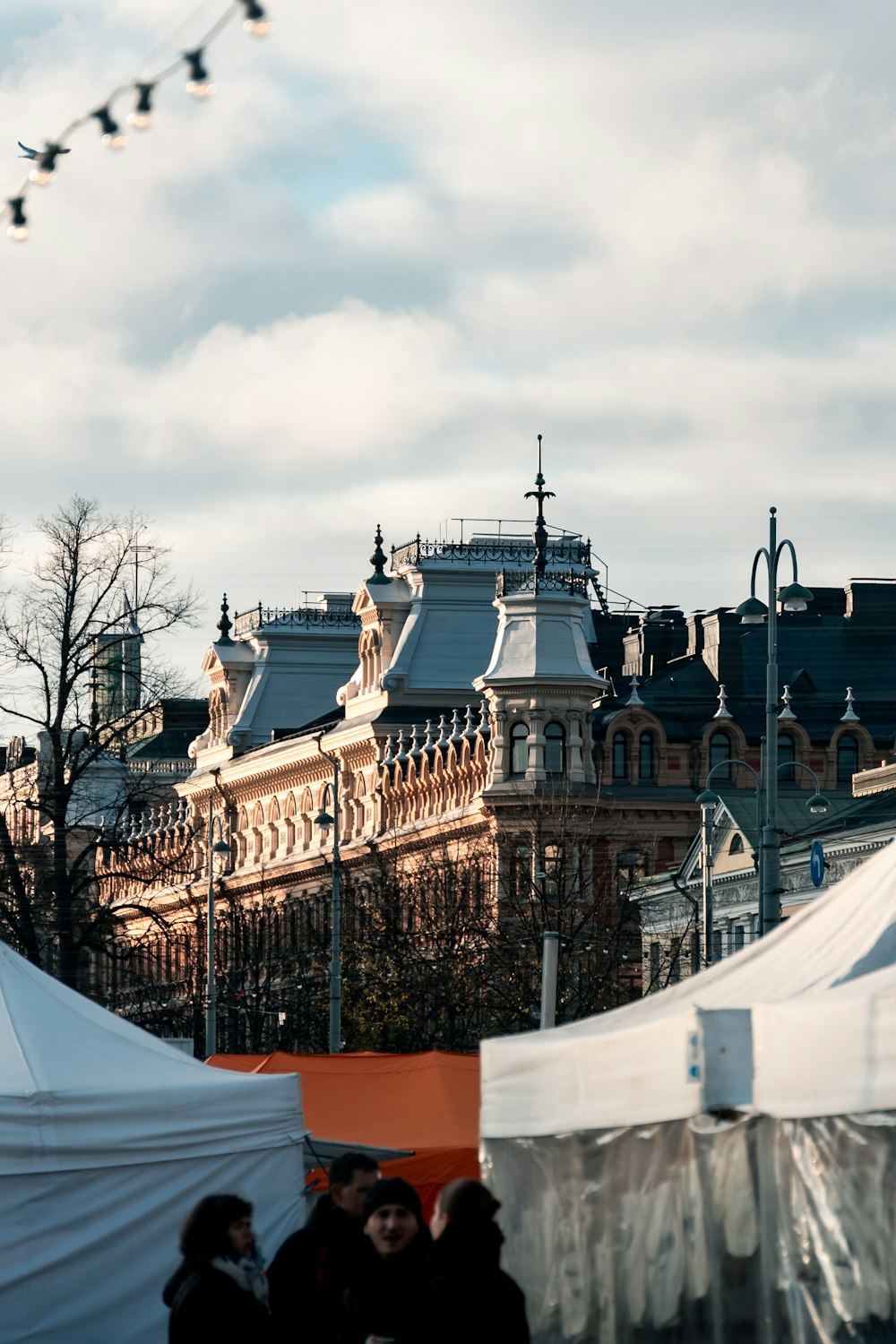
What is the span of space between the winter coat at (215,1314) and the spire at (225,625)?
121416 millimetres

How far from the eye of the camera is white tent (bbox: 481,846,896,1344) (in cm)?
1334

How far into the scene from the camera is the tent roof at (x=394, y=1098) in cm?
2552

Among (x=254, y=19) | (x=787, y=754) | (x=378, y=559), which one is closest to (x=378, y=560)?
(x=378, y=559)

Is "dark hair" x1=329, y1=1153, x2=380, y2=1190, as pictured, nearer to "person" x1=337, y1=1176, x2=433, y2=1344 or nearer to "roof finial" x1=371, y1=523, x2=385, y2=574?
"person" x1=337, y1=1176, x2=433, y2=1344

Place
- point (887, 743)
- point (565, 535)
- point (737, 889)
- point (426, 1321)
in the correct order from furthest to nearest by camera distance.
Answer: point (565, 535), point (887, 743), point (737, 889), point (426, 1321)

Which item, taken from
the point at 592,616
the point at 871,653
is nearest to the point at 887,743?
the point at 871,653

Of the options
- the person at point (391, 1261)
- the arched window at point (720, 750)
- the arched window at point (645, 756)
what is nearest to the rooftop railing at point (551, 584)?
the arched window at point (645, 756)

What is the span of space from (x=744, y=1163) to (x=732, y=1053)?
57cm

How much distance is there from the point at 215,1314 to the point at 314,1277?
1.22m

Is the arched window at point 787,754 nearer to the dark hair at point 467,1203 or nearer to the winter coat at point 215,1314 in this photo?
the winter coat at point 215,1314

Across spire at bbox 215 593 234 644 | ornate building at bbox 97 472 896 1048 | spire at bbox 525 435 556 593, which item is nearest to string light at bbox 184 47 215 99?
ornate building at bbox 97 472 896 1048

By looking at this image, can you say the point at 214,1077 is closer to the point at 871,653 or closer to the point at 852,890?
the point at 852,890

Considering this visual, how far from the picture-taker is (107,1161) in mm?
19734

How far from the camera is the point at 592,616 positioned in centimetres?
11600
